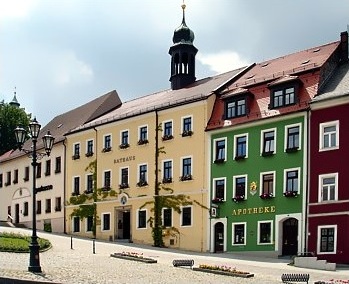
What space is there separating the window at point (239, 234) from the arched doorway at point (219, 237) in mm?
1217

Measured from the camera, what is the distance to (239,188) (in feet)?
146

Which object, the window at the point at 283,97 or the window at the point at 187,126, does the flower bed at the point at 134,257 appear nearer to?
the window at the point at 187,126

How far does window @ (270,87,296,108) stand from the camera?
42094 millimetres

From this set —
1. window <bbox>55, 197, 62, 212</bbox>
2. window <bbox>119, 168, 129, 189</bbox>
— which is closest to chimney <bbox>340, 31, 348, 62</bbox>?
window <bbox>119, 168, 129, 189</bbox>

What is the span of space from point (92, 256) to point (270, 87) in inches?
593

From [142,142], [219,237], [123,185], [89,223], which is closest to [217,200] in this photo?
[219,237]

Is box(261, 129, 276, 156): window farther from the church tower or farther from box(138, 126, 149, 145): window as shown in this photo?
the church tower

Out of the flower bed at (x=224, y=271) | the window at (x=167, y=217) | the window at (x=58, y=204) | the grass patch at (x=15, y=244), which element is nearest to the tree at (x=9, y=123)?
the window at (x=58, y=204)

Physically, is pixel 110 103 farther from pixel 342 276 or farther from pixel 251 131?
pixel 342 276

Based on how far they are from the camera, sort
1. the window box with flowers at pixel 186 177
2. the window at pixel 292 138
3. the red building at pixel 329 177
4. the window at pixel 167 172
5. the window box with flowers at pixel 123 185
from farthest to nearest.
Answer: the window box with flowers at pixel 123 185
the window at pixel 167 172
the window box with flowers at pixel 186 177
the window at pixel 292 138
the red building at pixel 329 177

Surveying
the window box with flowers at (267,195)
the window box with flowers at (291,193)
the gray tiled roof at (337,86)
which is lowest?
the window box with flowers at (267,195)

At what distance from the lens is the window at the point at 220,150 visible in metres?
45.7

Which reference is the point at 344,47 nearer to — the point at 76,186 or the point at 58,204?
the point at 76,186

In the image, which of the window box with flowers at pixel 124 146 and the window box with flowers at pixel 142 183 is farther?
the window box with flowers at pixel 124 146
